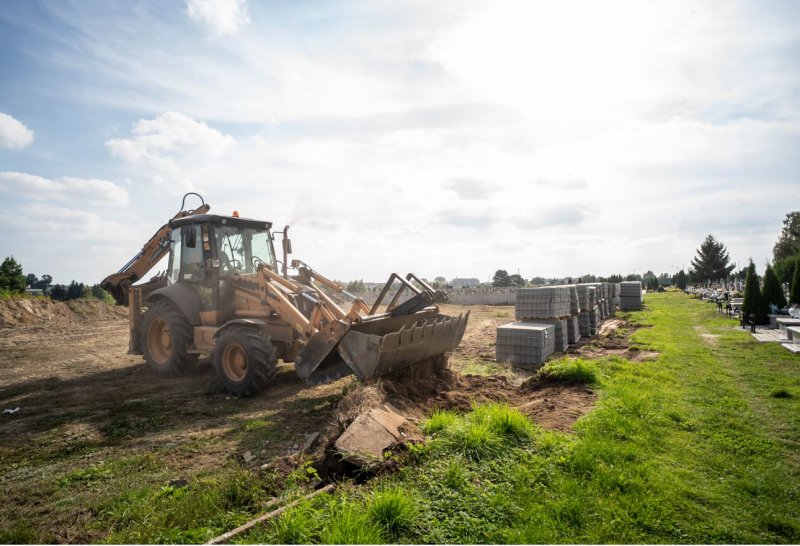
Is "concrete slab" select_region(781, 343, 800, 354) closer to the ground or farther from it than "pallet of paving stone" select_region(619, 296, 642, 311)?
closer to the ground

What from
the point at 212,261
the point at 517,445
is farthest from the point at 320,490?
the point at 212,261

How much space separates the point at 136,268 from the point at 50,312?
1699 cm

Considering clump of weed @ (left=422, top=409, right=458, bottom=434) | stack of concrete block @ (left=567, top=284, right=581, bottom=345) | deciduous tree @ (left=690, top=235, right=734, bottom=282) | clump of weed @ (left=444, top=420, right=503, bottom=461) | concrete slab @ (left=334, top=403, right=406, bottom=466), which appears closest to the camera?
concrete slab @ (left=334, top=403, right=406, bottom=466)

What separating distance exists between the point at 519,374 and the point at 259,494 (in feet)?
21.8

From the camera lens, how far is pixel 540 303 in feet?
38.1

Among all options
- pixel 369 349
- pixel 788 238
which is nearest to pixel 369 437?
pixel 369 349

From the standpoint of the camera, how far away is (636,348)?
38.4 ft

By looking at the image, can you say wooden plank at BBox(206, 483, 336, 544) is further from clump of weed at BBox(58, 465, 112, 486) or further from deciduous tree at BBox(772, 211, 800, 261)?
deciduous tree at BBox(772, 211, 800, 261)

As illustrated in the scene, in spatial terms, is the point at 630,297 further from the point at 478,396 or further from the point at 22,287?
the point at 22,287

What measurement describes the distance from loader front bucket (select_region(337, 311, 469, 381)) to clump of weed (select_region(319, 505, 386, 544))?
317 cm

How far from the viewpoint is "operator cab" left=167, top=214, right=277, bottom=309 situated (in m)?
8.88

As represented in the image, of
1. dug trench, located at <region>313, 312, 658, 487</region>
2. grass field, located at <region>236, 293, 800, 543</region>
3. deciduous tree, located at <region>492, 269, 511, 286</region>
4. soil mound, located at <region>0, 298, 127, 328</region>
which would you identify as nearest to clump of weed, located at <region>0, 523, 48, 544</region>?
grass field, located at <region>236, 293, 800, 543</region>

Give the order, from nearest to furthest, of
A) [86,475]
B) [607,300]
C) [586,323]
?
[86,475], [586,323], [607,300]

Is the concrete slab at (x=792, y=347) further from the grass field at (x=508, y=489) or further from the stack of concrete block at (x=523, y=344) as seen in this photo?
the grass field at (x=508, y=489)
